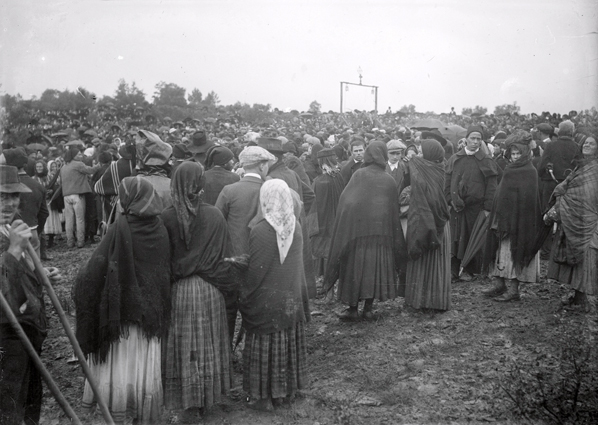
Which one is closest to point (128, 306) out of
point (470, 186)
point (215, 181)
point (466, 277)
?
point (215, 181)

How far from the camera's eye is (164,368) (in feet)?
13.5

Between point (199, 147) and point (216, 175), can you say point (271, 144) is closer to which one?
point (216, 175)

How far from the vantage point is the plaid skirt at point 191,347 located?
13.5 feet

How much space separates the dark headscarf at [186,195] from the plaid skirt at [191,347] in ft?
1.27

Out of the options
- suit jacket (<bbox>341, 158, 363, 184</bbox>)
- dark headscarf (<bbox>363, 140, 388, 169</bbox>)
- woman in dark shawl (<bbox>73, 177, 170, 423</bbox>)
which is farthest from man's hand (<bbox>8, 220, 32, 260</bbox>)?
suit jacket (<bbox>341, 158, 363, 184</bbox>)

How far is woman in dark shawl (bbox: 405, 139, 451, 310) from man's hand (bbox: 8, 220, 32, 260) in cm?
410

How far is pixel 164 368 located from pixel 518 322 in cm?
392

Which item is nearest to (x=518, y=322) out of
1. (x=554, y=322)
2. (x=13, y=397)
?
(x=554, y=322)

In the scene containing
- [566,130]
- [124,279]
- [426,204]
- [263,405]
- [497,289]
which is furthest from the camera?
[566,130]

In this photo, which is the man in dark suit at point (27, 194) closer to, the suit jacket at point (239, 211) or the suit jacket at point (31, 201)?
the suit jacket at point (31, 201)

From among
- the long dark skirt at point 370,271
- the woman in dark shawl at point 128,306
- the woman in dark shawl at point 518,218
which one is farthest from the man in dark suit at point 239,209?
the woman in dark shawl at point 518,218

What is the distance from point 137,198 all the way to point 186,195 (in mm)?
409

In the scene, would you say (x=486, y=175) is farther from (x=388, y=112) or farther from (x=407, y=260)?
(x=388, y=112)

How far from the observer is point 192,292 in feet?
13.6
